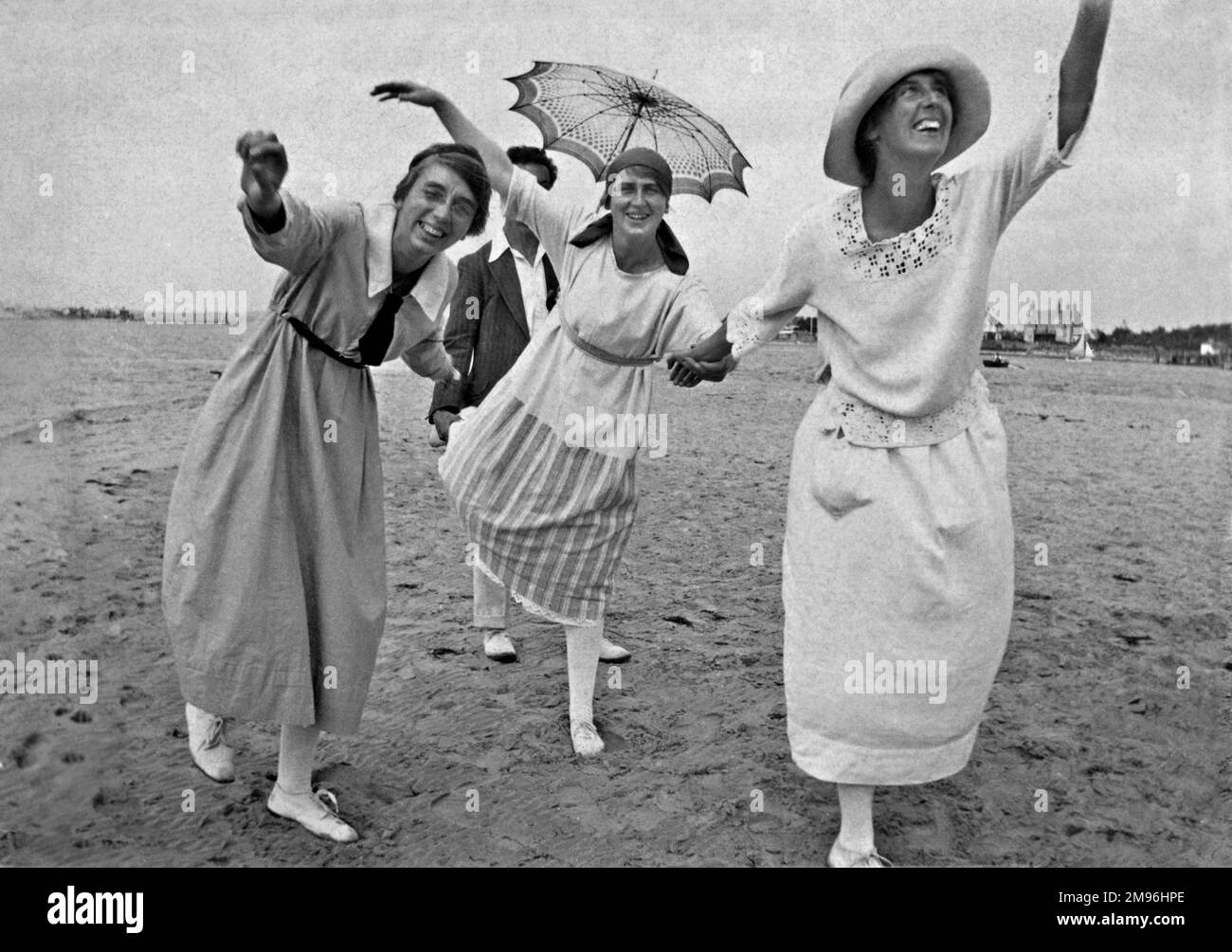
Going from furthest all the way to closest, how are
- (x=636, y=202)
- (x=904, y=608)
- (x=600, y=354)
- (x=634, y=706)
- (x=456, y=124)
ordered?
(x=634, y=706) < (x=600, y=354) < (x=636, y=202) < (x=456, y=124) < (x=904, y=608)

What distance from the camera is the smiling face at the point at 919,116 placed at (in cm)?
218

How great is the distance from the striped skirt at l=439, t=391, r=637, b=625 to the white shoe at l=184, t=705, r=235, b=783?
83 cm

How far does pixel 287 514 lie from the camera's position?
242cm

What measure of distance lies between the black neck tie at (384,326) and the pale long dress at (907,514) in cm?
88

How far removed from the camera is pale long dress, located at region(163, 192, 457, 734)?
238 centimetres

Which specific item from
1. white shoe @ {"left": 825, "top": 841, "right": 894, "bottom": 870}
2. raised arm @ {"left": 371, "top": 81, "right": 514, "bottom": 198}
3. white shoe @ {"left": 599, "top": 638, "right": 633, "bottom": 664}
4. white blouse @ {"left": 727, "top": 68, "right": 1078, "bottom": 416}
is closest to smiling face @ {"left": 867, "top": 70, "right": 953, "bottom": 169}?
white blouse @ {"left": 727, "top": 68, "right": 1078, "bottom": 416}

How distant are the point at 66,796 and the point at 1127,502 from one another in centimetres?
505

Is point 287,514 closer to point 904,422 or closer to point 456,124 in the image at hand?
point 456,124

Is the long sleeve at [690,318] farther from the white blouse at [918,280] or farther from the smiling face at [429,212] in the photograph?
the smiling face at [429,212]

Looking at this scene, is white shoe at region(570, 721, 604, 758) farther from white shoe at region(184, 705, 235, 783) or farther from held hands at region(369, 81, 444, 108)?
held hands at region(369, 81, 444, 108)

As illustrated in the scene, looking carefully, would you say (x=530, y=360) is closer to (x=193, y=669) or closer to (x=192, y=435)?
(x=192, y=435)

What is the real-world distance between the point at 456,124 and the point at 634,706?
5.82 feet

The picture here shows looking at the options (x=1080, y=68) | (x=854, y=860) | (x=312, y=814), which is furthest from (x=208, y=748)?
(x=1080, y=68)

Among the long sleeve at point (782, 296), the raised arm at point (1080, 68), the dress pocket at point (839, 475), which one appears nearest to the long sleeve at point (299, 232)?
the long sleeve at point (782, 296)
